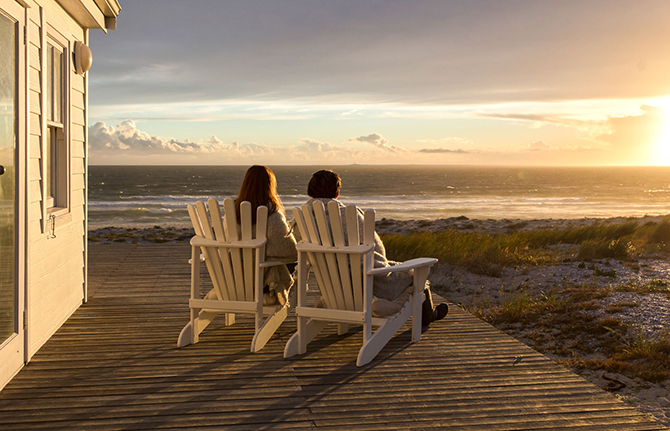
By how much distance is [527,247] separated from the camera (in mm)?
7816

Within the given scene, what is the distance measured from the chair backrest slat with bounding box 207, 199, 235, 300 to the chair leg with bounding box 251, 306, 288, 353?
289mm

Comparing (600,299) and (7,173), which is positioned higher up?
(7,173)

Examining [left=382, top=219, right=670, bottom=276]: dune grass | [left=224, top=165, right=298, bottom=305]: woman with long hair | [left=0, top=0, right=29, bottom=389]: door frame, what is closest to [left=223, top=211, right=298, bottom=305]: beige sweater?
[left=224, top=165, right=298, bottom=305]: woman with long hair

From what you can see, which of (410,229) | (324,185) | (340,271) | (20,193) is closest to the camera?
(20,193)

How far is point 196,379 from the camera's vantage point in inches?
105

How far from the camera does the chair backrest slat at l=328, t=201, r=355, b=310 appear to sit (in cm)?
289

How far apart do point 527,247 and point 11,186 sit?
270 inches

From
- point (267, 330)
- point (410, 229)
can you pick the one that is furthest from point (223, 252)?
point (410, 229)

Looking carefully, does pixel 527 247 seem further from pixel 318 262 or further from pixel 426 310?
pixel 318 262

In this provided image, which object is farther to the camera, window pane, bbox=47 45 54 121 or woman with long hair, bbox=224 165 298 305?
window pane, bbox=47 45 54 121

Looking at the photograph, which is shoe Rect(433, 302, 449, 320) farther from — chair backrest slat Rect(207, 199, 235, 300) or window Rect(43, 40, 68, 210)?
window Rect(43, 40, 68, 210)

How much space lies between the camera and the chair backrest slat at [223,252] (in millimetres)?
3125

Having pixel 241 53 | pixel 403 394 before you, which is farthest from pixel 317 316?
pixel 241 53

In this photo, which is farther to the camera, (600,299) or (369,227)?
(600,299)
